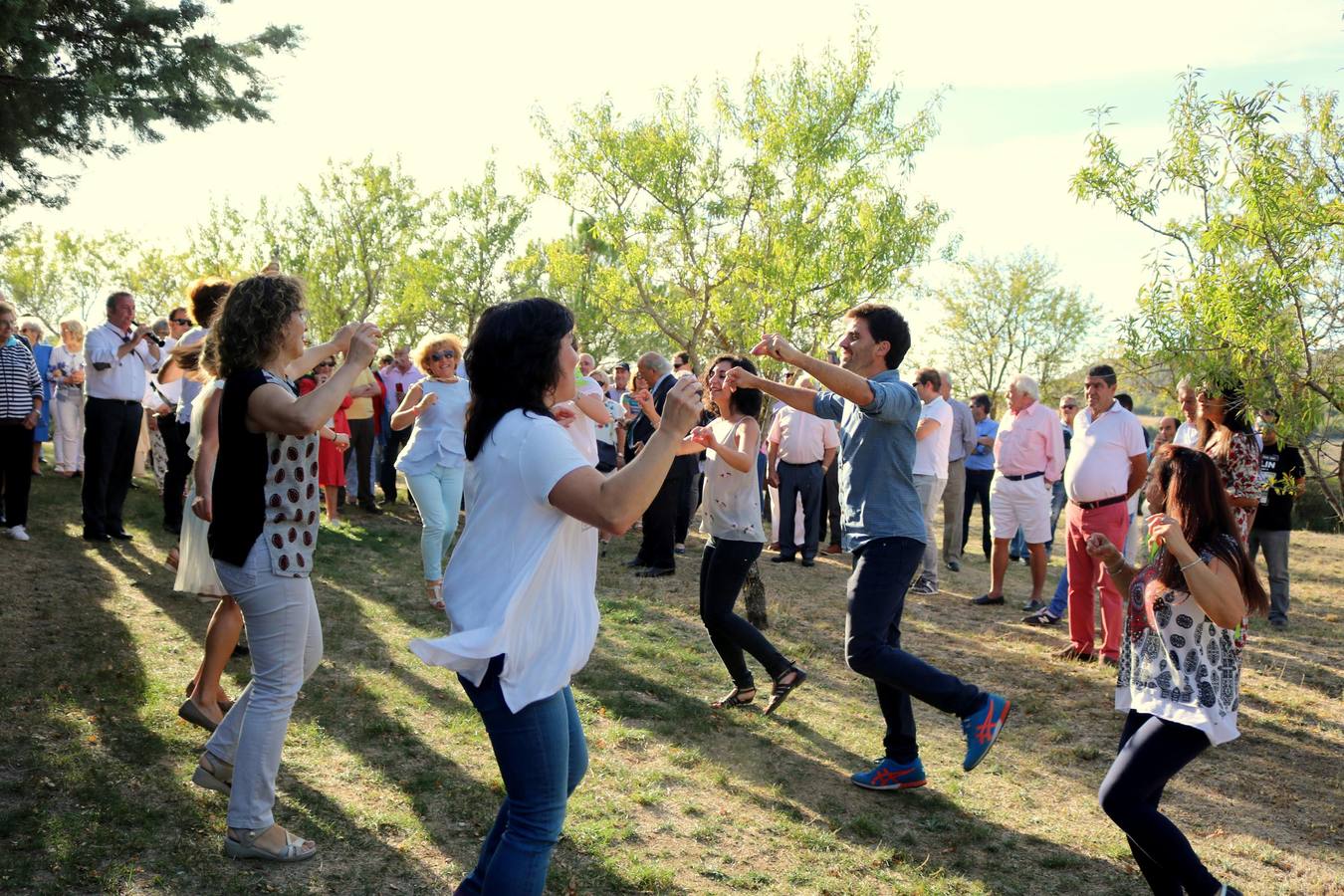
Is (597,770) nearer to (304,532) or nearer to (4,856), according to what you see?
(304,532)

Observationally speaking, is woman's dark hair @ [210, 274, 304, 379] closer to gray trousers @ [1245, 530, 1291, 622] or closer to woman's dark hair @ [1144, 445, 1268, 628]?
woman's dark hair @ [1144, 445, 1268, 628]

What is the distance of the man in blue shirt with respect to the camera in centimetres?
459

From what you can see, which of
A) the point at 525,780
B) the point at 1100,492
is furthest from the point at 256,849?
the point at 1100,492

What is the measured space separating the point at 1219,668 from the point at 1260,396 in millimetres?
3079

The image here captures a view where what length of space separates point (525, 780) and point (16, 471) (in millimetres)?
8128

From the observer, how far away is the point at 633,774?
509 centimetres

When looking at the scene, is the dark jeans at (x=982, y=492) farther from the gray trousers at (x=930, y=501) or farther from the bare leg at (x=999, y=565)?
the bare leg at (x=999, y=565)

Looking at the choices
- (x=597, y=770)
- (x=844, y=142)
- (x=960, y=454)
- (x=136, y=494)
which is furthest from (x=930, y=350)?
(x=597, y=770)

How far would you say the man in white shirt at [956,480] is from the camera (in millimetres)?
12172

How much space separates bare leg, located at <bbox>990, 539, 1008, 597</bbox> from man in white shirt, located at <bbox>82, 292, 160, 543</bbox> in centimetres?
797

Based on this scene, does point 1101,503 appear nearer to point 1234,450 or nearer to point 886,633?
point 1234,450

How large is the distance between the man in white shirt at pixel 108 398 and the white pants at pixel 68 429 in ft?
11.4

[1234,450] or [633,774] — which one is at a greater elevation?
[1234,450]

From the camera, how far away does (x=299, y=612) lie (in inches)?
153
